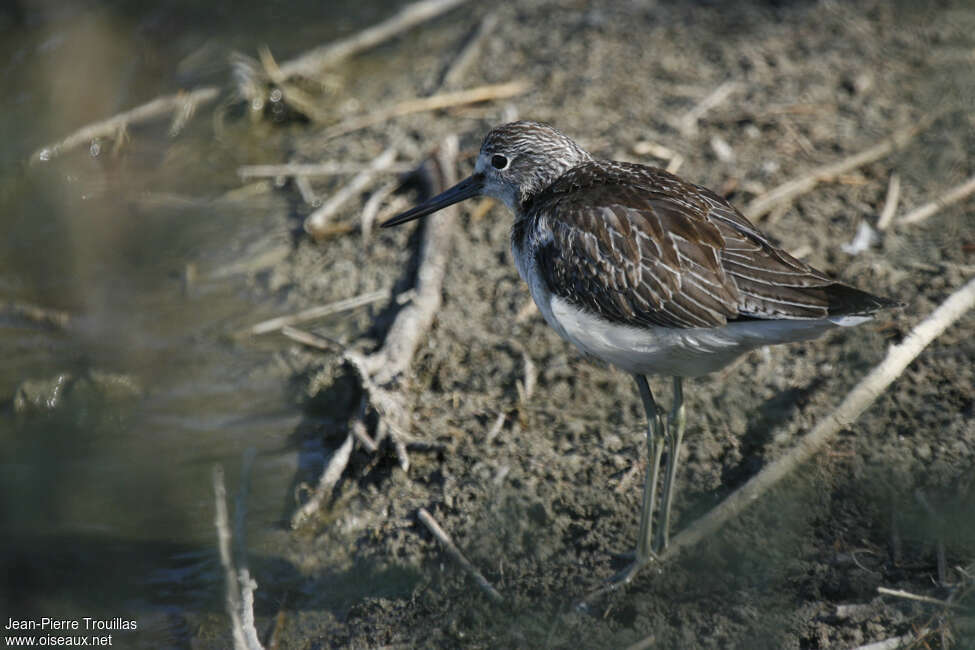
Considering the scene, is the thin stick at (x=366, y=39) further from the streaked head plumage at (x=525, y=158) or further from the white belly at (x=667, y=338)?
the white belly at (x=667, y=338)

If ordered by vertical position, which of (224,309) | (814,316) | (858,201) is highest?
(224,309)

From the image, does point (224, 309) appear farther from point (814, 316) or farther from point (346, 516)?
point (814, 316)

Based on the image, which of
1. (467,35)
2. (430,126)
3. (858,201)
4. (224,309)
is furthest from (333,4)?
(858,201)

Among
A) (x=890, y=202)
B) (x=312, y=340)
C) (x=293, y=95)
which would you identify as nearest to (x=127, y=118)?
(x=293, y=95)

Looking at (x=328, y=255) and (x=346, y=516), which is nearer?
(x=346, y=516)

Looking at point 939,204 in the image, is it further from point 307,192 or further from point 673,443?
point 307,192

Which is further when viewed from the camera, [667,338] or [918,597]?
[667,338]

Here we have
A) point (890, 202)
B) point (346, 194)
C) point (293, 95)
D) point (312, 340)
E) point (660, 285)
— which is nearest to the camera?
point (660, 285)
